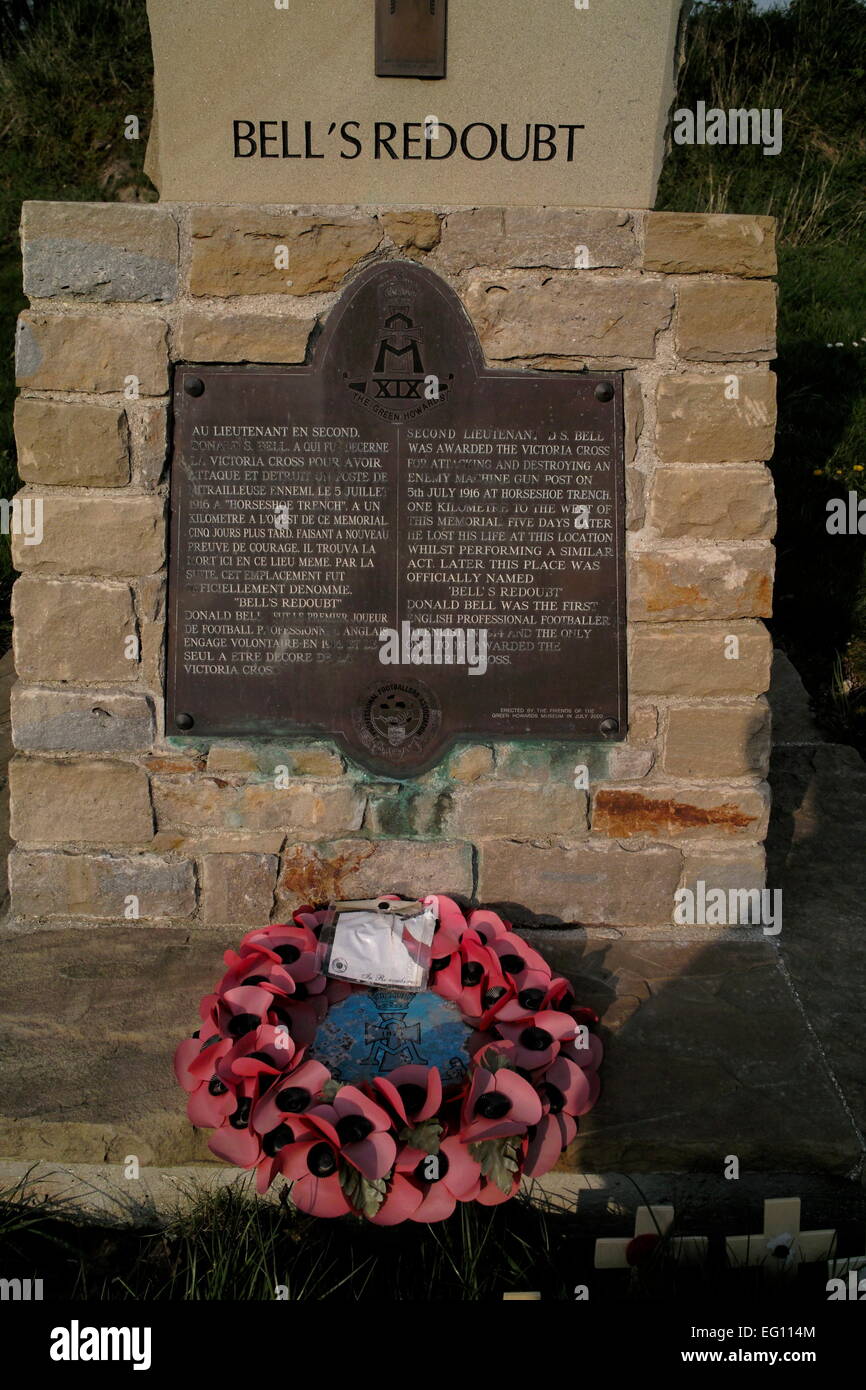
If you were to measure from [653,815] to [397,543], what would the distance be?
100cm

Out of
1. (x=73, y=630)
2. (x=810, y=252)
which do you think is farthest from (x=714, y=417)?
(x=810, y=252)

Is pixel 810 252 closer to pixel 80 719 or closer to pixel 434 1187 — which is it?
pixel 80 719

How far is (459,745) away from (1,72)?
750 cm

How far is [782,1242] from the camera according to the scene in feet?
6.86

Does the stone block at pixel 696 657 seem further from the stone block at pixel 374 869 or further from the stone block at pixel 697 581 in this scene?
the stone block at pixel 374 869

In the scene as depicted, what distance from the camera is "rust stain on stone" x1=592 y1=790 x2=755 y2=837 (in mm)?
2889

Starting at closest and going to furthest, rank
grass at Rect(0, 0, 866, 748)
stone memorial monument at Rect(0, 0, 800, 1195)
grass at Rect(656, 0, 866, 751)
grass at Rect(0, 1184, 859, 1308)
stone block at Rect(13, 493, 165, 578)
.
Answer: grass at Rect(0, 1184, 859, 1308)
stone memorial monument at Rect(0, 0, 800, 1195)
stone block at Rect(13, 493, 165, 578)
grass at Rect(656, 0, 866, 751)
grass at Rect(0, 0, 866, 748)

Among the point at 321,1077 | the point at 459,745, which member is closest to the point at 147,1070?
the point at 321,1077

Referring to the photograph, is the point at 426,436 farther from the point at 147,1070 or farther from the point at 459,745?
the point at 147,1070

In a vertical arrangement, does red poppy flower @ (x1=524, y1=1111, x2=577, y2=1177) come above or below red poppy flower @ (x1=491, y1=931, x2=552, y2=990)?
below

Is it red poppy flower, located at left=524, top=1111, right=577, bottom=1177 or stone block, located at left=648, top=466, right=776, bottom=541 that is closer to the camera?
red poppy flower, located at left=524, top=1111, right=577, bottom=1177

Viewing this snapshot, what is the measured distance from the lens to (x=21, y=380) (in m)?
2.71

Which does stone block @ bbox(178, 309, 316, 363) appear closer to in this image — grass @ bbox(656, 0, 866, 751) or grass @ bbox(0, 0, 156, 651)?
grass @ bbox(656, 0, 866, 751)

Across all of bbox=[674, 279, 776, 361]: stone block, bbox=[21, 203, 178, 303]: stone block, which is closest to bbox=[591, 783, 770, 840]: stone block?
bbox=[674, 279, 776, 361]: stone block
